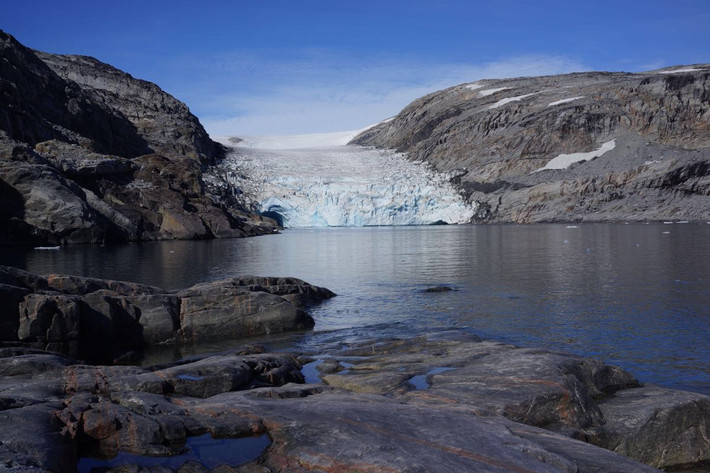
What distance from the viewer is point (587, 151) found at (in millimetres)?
65438

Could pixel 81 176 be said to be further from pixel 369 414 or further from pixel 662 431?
pixel 662 431

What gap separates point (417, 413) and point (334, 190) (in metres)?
52.1

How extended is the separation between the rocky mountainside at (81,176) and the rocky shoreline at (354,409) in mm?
24894

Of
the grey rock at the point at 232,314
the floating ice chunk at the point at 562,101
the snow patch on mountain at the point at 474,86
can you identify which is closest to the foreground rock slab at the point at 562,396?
the grey rock at the point at 232,314

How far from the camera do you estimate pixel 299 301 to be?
14812 millimetres

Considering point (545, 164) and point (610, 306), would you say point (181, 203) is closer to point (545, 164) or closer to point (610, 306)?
point (610, 306)

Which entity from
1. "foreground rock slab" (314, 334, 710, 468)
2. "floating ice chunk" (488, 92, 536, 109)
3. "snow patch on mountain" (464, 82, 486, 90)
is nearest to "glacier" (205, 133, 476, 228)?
"floating ice chunk" (488, 92, 536, 109)

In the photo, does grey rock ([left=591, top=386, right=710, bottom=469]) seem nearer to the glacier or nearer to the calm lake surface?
the calm lake surface

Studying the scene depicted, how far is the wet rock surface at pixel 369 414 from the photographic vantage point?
450 cm

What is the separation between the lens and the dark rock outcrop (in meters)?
9.77

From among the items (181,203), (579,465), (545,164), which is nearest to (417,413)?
(579,465)

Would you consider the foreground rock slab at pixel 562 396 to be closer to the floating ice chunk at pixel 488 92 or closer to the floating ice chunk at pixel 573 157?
the floating ice chunk at pixel 573 157

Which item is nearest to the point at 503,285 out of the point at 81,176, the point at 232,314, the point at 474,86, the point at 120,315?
the point at 232,314

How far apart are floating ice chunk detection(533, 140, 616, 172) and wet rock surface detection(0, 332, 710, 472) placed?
198 ft
